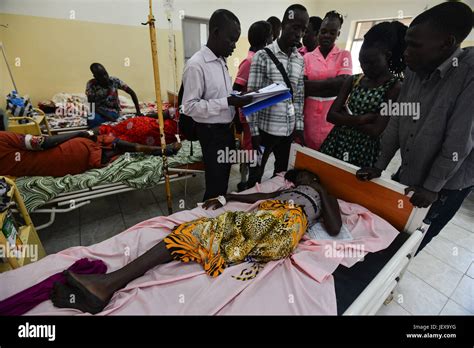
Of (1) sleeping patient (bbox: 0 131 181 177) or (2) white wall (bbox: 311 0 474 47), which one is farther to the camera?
(2) white wall (bbox: 311 0 474 47)

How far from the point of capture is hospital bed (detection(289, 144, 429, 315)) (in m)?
1.05

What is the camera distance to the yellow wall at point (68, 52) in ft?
12.3

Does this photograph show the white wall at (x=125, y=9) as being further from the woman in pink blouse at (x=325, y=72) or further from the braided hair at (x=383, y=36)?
the braided hair at (x=383, y=36)

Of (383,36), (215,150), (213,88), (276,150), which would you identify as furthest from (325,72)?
(215,150)

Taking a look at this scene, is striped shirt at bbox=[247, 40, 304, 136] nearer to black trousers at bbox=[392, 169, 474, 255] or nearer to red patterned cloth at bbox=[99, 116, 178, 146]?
black trousers at bbox=[392, 169, 474, 255]

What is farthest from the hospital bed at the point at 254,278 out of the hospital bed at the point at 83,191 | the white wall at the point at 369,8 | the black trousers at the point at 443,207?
the white wall at the point at 369,8

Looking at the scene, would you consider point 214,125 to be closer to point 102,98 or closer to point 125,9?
point 102,98

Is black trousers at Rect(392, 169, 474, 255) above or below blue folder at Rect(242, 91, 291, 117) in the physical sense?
below

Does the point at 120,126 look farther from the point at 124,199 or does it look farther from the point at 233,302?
the point at 233,302

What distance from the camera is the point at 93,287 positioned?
3.46 feet

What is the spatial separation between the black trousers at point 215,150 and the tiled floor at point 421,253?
0.75m

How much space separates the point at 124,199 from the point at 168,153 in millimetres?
760

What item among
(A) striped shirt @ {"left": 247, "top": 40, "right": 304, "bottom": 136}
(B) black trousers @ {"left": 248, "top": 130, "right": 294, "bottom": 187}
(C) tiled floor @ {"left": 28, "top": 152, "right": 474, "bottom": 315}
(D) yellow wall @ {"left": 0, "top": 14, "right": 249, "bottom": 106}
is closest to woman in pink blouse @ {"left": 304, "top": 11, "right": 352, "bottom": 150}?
(A) striped shirt @ {"left": 247, "top": 40, "right": 304, "bottom": 136}

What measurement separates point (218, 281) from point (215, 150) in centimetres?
102
